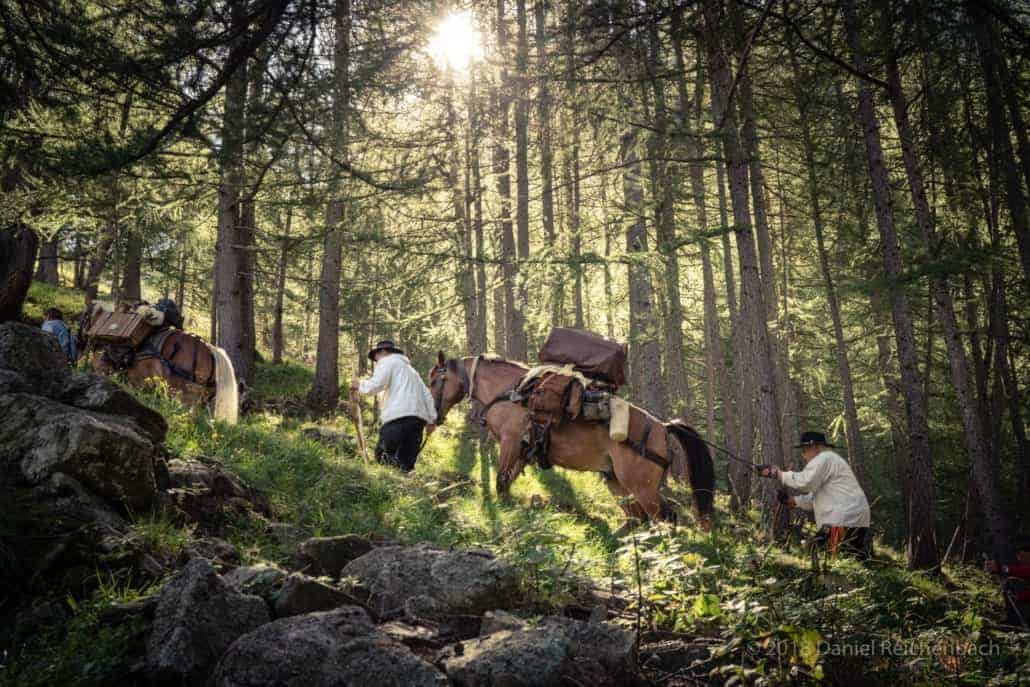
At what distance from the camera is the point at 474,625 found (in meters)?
3.60

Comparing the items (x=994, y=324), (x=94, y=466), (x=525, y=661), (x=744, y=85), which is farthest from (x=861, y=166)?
(x=94, y=466)

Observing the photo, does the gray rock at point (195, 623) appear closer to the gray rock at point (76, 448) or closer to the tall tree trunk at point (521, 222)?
the gray rock at point (76, 448)

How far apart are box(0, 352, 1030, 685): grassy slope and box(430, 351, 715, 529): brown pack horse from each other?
1.69 feet

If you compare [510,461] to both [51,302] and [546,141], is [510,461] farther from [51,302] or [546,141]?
[51,302]

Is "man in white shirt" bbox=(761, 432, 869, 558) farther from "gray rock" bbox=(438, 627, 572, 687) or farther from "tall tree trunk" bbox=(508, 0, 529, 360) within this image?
"tall tree trunk" bbox=(508, 0, 529, 360)

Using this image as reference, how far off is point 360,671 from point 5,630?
1787 mm

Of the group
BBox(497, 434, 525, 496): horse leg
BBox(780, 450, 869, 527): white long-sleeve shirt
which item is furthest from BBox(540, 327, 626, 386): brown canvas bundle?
BBox(780, 450, 869, 527): white long-sleeve shirt

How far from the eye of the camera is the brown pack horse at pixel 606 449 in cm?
886

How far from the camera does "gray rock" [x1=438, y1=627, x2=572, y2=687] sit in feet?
8.76

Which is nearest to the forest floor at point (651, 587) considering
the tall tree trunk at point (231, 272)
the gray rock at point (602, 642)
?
the gray rock at point (602, 642)

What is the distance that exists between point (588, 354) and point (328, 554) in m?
5.85

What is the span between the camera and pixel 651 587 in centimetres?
408

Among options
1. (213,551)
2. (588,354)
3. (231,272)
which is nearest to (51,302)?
(231,272)

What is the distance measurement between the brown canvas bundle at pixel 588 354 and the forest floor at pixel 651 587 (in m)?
2.12
